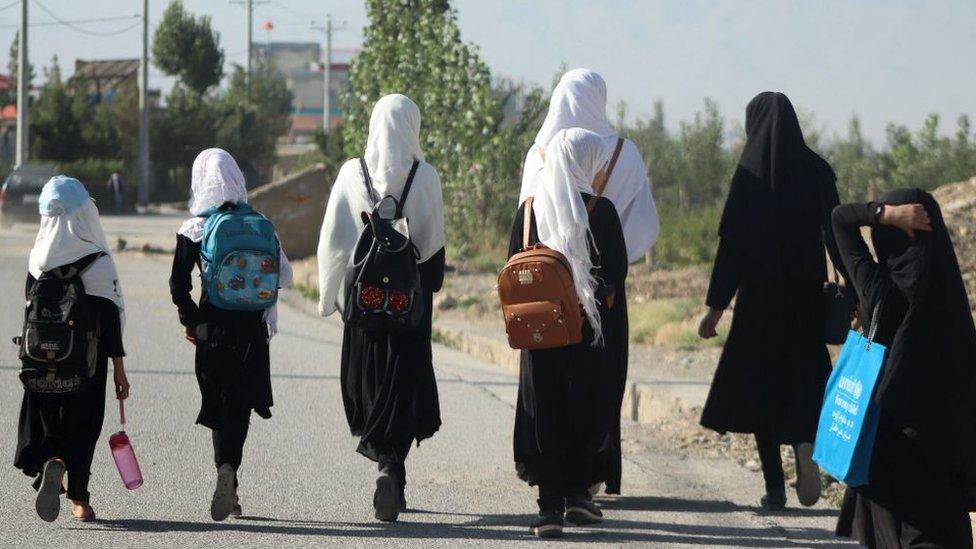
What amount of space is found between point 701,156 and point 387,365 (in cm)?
2098

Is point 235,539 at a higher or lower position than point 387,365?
lower

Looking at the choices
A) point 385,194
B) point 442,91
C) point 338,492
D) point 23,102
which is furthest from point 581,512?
point 23,102

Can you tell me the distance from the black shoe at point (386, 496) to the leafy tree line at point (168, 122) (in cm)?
4045

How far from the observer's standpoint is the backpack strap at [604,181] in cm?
572

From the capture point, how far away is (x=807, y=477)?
6.04m

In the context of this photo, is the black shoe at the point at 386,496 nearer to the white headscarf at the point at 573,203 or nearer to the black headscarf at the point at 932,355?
the white headscarf at the point at 573,203

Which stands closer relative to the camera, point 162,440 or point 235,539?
point 235,539

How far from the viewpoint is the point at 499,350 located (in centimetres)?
1165

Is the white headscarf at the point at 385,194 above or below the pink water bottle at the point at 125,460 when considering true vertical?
above

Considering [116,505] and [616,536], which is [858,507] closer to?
[616,536]

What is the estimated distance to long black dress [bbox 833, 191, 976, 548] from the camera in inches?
174

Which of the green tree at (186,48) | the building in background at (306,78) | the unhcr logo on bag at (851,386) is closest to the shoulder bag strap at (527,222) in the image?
the unhcr logo on bag at (851,386)

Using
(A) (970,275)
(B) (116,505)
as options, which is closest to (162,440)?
(B) (116,505)

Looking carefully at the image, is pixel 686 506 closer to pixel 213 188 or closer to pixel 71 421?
pixel 213 188
